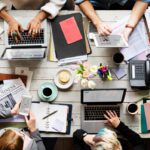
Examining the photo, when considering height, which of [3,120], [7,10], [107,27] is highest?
[7,10]

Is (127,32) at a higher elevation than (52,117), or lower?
higher

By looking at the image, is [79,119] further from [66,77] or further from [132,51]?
[132,51]

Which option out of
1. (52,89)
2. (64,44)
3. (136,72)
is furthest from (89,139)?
(64,44)

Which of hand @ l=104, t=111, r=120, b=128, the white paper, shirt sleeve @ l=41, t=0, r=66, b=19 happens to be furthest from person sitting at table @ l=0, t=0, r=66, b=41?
hand @ l=104, t=111, r=120, b=128

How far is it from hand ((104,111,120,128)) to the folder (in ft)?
1.23

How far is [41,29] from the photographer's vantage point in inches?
78.7

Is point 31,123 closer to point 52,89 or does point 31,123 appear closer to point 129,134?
point 52,89

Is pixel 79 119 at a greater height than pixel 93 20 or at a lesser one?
lesser

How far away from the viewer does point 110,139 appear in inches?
69.3

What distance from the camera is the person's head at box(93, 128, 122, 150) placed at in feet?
5.73

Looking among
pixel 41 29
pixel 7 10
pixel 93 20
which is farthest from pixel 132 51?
pixel 7 10

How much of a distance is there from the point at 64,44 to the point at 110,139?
0.62 metres

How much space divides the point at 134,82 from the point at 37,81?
55 cm

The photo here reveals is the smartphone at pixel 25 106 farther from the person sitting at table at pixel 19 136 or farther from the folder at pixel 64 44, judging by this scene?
the folder at pixel 64 44
